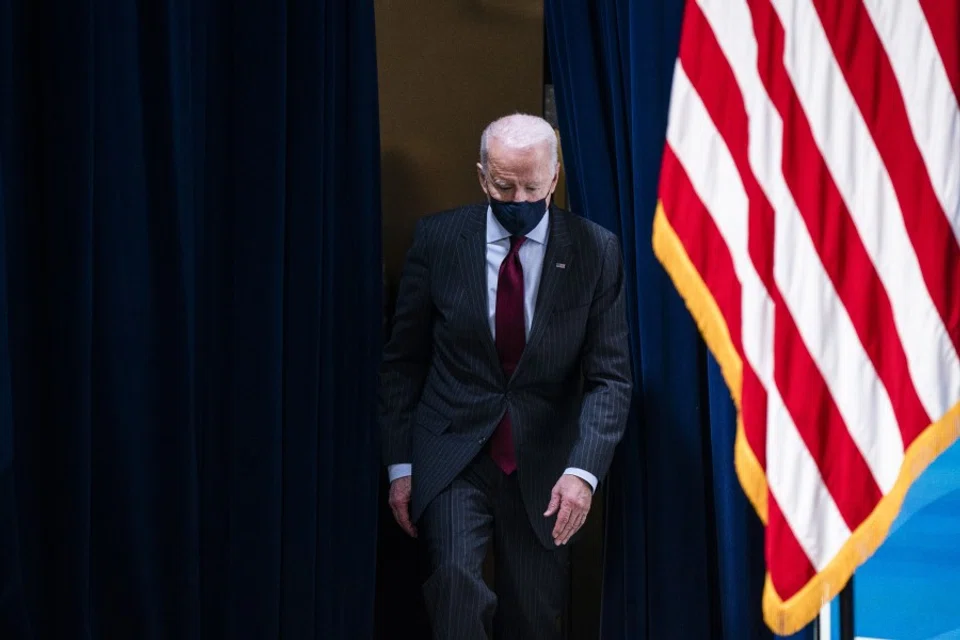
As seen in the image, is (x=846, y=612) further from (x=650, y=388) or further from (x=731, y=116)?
(x=731, y=116)

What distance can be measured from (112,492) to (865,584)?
7.26ft

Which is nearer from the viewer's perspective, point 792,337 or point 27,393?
point 27,393

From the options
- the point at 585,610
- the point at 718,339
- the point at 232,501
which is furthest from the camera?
the point at 585,610

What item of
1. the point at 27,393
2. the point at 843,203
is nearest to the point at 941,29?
the point at 843,203

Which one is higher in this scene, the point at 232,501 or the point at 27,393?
the point at 27,393

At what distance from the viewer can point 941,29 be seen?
2.60m

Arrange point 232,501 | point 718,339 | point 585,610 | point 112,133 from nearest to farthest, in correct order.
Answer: point 112,133 → point 232,501 → point 718,339 → point 585,610

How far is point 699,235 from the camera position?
2.69 meters

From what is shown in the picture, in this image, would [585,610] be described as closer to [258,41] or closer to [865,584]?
[865,584]

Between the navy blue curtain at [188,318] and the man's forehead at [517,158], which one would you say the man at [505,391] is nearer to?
the man's forehead at [517,158]

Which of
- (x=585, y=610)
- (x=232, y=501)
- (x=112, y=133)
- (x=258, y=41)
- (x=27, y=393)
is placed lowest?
(x=585, y=610)

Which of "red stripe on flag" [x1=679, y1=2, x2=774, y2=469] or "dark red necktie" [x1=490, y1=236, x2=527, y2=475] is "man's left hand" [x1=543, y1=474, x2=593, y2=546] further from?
"red stripe on flag" [x1=679, y1=2, x2=774, y2=469]

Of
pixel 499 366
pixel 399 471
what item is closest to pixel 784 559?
pixel 499 366

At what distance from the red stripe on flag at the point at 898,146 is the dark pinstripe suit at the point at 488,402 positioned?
2.03 feet
